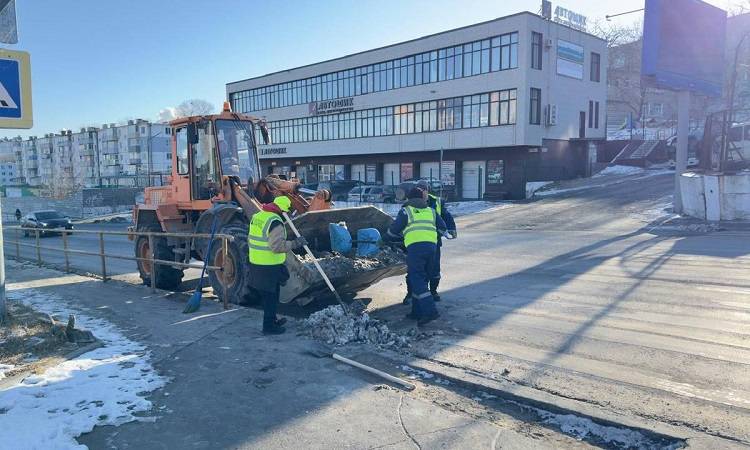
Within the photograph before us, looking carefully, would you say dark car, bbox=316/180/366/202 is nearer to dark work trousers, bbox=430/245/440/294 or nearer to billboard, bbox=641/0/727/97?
billboard, bbox=641/0/727/97

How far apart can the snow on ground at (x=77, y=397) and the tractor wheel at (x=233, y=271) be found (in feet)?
6.48

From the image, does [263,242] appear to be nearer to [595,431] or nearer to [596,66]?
[595,431]

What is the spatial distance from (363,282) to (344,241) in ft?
2.23

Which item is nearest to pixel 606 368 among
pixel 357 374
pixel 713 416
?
pixel 713 416

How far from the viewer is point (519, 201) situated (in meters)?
33.6

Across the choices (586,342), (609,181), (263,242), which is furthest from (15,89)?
(609,181)

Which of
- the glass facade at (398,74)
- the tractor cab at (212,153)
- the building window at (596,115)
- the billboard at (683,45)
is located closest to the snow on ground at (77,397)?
the tractor cab at (212,153)

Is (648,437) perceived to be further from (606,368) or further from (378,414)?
(378,414)

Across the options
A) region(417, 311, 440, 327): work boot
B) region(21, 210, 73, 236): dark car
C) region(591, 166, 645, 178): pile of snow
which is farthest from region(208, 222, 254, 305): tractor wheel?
region(591, 166, 645, 178): pile of snow

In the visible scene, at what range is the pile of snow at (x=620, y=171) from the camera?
40.2 m

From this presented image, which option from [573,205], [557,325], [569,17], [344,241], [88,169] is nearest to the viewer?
[557,325]

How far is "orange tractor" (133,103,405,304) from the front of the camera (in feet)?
25.5

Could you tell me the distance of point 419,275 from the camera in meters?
7.14

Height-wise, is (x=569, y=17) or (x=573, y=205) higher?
(x=569, y=17)
